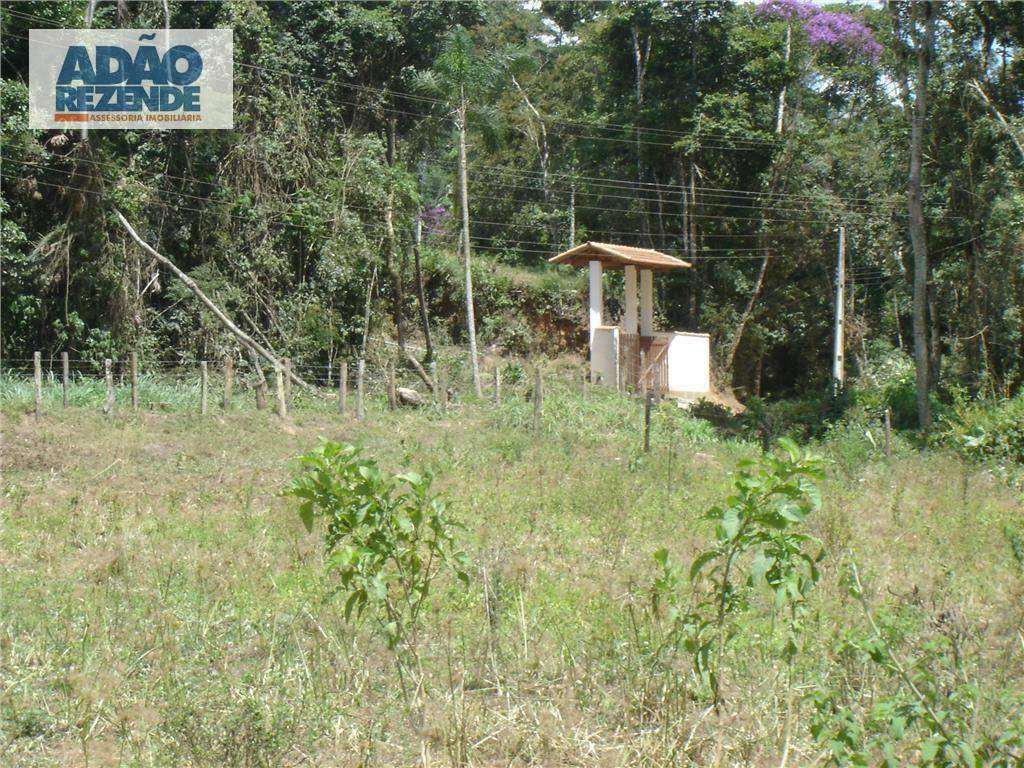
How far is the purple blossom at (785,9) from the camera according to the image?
32250 mm

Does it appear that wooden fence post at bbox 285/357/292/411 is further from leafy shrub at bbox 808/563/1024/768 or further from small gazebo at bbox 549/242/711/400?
leafy shrub at bbox 808/563/1024/768

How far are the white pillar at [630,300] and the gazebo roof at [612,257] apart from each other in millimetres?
249

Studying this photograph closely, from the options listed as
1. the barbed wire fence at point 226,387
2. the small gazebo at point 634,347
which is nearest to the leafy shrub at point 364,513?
the barbed wire fence at point 226,387

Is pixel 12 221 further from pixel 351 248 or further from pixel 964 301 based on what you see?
pixel 964 301

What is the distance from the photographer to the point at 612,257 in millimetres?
23688

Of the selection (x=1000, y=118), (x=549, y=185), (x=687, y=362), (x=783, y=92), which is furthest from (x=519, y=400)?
(x=549, y=185)

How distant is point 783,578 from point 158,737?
2.92 m

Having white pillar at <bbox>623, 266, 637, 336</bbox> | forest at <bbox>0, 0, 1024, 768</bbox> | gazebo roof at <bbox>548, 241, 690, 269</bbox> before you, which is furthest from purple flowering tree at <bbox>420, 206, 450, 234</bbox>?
white pillar at <bbox>623, 266, 637, 336</bbox>

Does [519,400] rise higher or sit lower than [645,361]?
lower

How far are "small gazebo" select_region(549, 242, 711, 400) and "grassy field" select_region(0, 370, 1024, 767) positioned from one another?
35.5ft

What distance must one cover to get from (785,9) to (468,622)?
31.2 meters

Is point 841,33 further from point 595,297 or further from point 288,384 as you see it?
point 288,384

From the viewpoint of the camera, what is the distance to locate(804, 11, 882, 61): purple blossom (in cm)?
3241

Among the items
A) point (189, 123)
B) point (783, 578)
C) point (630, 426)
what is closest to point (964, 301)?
point (630, 426)
